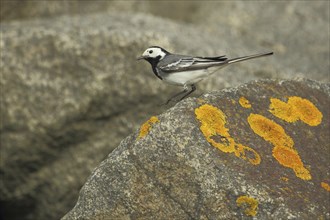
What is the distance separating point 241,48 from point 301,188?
693cm

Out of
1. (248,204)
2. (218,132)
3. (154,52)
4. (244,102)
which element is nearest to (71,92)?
(154,52)

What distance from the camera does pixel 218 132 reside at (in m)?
7.61

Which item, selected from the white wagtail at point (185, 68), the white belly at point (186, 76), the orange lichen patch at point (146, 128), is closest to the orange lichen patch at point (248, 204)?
the orange lichen patch at point (146, 128)

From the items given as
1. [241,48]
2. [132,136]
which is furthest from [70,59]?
[132,136]

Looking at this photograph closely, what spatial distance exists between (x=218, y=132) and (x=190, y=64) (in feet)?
7.97

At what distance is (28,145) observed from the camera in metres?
12.2

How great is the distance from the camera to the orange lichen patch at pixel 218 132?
7449mm

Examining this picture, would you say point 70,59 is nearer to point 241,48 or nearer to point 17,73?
point 17,73

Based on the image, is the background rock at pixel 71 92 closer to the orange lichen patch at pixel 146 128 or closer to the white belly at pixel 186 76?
the white belly at pixel 186 76

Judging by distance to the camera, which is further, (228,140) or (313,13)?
(313,13)

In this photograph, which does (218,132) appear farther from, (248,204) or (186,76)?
(186,76)

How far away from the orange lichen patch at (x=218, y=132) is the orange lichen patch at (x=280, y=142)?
323mm

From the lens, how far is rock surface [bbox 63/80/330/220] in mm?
7105

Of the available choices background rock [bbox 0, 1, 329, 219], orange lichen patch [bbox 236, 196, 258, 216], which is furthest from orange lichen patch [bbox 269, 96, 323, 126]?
background rock [bbox 0, 1, 329, 219]
